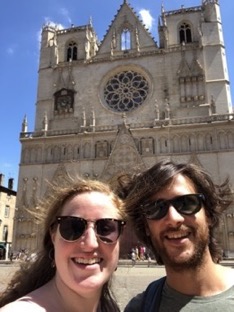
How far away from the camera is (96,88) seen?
30.9m

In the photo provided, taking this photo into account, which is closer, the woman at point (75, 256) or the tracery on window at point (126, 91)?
the woman at point (75, 256)

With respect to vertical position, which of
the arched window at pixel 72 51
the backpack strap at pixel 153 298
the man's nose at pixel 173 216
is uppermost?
the arched window at pixel 72 51

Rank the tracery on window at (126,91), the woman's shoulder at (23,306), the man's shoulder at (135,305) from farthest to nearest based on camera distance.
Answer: the tracery on window at (126,91)
the man's shoulder at (135,305)
the woman's shoulder at (23,306)

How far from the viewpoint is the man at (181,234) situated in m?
1.90

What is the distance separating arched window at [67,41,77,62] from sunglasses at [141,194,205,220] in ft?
110

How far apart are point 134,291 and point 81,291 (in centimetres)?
712

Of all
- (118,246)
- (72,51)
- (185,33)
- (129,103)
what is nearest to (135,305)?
(118,246)

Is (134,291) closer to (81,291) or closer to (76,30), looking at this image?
(81,291)

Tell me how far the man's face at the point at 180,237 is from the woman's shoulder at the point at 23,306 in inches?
32.4

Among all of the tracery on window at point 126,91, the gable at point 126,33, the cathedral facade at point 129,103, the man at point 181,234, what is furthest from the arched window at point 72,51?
the man at point 181,234

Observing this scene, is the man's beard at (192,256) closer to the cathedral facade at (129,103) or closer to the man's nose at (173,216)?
the man's nose at (173,216)

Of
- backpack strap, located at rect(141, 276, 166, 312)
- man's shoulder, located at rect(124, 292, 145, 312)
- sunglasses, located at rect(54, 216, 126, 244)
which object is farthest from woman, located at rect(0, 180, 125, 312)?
backpack strap, located at rect(141, 276, 166, 312)

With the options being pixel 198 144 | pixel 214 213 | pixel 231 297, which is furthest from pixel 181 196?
pixel 198 144

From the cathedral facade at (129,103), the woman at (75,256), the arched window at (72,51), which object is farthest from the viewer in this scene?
the arched window at (72,51)
